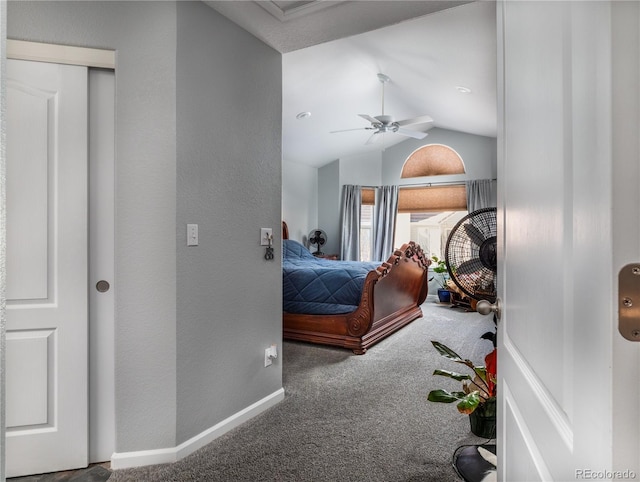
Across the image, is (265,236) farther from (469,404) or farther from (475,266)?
(469,404)


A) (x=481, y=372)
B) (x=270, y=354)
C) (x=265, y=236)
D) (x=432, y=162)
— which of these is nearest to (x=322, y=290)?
(x=270, y=354)

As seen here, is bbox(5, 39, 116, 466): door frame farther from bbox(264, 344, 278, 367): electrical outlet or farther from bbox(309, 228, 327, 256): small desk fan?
bbox(309, 228, 327, 256): small desk fan

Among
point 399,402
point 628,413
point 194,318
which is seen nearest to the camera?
point 628,413

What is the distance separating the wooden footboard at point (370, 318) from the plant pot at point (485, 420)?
1.87 meters

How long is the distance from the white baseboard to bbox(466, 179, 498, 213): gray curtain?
5215 mm

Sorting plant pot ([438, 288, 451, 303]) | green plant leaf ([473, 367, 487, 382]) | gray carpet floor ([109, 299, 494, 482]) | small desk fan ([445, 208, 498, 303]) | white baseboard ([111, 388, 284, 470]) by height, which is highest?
small desk fan ([445, 208, 498, 303])

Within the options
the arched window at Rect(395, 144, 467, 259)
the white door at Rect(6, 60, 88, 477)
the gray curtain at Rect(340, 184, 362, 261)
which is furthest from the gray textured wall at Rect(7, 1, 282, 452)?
the arched window at Rect(395, 144, 467, 259)

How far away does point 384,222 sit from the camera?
7000 mm

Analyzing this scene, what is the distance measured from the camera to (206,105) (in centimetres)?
198

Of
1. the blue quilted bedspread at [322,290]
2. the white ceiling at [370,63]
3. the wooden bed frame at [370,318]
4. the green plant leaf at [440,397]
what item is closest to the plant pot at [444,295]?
the wooden bed frame at [370,318]

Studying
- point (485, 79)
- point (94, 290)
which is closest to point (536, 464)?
point (94, 290)

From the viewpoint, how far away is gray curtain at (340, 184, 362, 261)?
23.0 feet

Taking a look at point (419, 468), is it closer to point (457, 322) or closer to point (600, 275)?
point (600, 275)

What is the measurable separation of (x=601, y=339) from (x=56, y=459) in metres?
2.23
